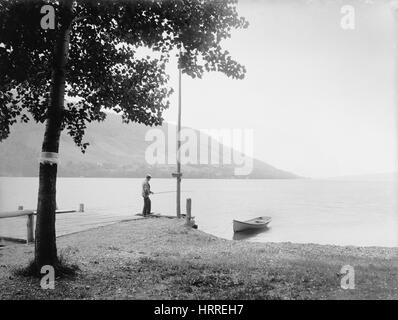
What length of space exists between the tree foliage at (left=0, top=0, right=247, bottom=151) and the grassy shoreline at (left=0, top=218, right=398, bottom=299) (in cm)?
427

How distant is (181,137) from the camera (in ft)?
101

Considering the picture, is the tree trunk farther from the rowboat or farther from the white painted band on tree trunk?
the rowboat

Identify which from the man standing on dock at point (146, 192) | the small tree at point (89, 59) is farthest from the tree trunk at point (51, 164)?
the man standing on dock at point (146, 192)

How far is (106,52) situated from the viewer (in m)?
12.5

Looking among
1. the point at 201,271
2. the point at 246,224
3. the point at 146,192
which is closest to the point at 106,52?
the point at 201,271

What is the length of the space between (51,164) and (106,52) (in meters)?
4.13

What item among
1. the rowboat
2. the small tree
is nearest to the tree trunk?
the small tree

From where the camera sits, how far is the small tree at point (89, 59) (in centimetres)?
1073

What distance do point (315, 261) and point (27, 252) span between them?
11.3m

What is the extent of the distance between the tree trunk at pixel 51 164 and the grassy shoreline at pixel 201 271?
868 millimetres

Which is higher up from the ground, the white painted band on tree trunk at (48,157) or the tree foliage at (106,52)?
the tree foliage at (106,52)

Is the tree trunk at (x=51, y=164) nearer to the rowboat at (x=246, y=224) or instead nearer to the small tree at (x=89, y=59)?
the small tree at (x=89, y=59)
